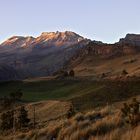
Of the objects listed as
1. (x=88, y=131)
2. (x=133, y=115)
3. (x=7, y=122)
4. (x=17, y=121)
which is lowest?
(x=7, y=122)

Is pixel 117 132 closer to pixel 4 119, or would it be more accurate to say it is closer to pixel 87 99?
pixel 4 119

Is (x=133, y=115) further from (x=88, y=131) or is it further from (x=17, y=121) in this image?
(x=17, y=121)

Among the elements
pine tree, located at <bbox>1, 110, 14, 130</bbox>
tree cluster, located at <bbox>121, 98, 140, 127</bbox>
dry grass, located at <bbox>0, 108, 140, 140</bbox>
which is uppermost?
tree cluster, located at <bbox>121, 98, 140, 127</bbox>

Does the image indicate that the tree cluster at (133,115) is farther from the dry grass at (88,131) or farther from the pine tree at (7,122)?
the pine tree at (7,122)

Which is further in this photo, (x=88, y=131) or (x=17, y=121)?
(x=17, y=121)

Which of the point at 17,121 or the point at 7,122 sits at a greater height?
the point at 17,121

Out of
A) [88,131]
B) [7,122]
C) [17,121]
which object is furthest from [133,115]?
[7,122]

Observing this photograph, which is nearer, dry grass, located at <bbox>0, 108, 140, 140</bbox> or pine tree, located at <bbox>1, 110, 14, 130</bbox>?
dry grass, located at <bbox>0, 108, 140, 140</bbox>

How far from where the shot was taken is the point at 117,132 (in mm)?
12367

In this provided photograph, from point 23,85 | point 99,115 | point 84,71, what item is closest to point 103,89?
point 99,115

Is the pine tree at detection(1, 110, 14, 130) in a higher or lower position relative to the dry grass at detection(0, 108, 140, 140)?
lower

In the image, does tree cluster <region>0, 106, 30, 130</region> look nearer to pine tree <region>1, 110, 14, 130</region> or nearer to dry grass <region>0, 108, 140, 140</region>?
pine tree <region>1, 110, 14, 130</region>

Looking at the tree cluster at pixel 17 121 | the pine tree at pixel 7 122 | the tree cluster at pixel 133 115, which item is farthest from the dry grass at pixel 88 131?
the pine tree at pixel 7 122

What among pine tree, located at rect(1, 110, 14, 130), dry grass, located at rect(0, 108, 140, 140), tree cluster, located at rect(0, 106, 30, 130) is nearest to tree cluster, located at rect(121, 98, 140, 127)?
dry grass, located at rect(0, 108, 140, 140)
